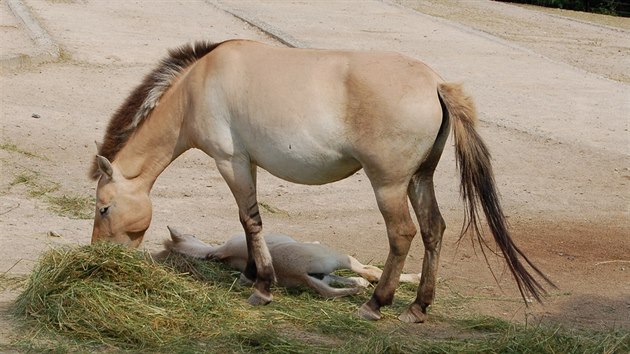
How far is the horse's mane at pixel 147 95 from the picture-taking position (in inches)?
259

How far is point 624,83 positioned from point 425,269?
8.27m

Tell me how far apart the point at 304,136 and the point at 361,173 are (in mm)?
3752

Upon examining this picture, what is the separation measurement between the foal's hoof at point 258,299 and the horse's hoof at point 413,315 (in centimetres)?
75

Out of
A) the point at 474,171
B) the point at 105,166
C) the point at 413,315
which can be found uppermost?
the point at 474,171

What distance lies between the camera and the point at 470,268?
7.38 m

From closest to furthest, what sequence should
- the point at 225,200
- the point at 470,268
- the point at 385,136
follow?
the point at 385,136 < the point at 470,268 < the point at 225,200

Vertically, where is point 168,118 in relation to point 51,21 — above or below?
above

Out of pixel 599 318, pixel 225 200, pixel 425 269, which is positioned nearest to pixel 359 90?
pixel 425 269

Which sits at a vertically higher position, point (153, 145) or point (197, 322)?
point (153, 145)

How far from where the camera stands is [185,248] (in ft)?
22.6

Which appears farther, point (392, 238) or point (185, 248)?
point (185, 248)

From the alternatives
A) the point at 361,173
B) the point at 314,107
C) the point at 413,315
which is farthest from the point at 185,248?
the point at 361,173

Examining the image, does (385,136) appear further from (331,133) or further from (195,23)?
(195,23)

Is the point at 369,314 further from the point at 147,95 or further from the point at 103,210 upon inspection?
the point at 147,95
